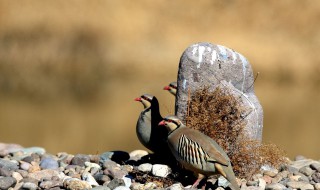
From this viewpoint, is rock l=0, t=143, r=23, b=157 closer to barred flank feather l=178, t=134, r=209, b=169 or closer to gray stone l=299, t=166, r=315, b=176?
barred flank feather l=178, t=134, r=209, b=169

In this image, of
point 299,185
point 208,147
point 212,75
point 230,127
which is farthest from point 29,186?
point 299,185

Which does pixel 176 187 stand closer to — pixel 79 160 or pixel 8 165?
pixel 79 160

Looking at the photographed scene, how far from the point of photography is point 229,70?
8602 mm

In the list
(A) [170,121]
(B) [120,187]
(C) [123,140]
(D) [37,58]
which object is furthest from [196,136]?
(D) [37,58]

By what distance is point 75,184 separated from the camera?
732 cm

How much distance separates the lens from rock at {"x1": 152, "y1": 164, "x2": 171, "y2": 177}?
7.97 m

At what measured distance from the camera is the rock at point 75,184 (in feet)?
24.0

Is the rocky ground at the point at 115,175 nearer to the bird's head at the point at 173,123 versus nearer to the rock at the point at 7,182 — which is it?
the rock at the point at 7,182

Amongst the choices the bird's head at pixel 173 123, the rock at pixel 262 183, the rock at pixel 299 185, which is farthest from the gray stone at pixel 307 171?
the bird's head at pixel 173 123

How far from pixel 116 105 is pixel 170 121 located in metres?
9.22

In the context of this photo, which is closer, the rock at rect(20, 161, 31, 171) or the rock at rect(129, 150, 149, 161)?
the rock at rect(20, 161, 31, 171)

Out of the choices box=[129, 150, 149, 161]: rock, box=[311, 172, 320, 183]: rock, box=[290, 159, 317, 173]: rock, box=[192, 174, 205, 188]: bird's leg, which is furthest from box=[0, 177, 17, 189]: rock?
box=[290, 159, 317, 173]: rock

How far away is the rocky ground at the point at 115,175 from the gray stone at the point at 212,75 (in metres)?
0.68

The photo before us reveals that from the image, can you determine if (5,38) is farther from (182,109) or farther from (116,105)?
(182,109)
